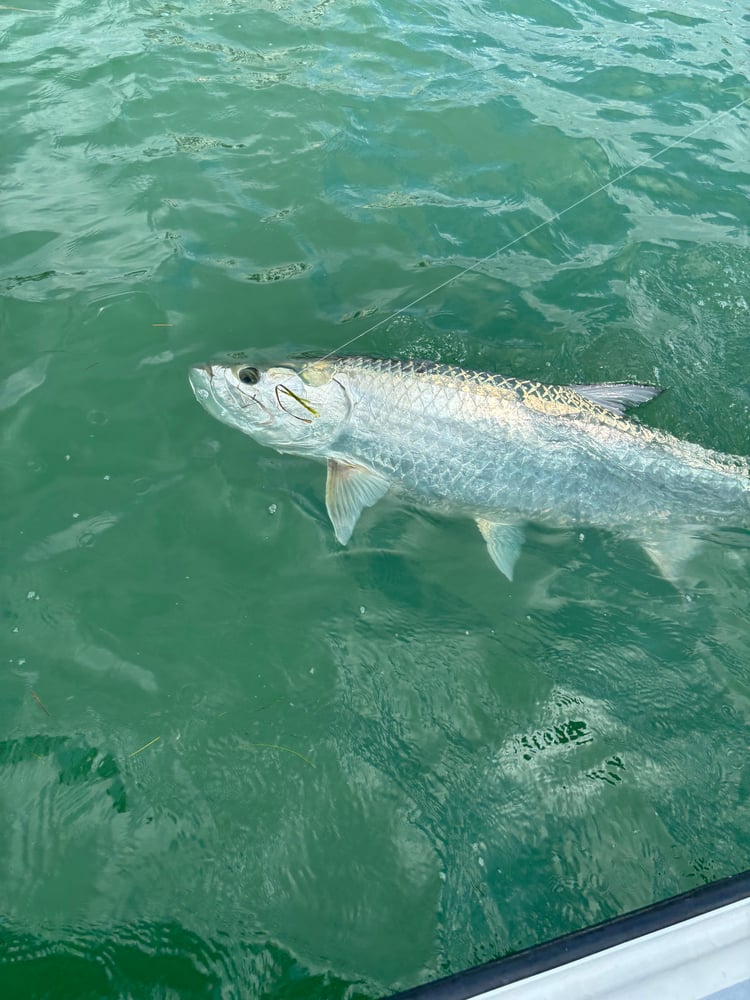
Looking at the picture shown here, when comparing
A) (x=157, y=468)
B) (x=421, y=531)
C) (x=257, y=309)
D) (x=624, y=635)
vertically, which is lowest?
(x=624, y=635)

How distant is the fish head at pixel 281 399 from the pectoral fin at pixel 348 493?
1.00ft

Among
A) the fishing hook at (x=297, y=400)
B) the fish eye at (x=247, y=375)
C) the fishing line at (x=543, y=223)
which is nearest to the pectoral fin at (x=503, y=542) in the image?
the fishing hook at (x=297, y=400)

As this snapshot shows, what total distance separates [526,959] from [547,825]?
1.02 metres

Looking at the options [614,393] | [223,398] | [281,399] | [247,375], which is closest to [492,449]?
[614,393]

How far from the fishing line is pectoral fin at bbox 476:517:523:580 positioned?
188 cm

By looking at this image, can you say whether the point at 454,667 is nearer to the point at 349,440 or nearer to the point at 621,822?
the point at 621,822

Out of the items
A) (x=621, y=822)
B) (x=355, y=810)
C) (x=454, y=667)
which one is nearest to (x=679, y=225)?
(x=454, y=667)

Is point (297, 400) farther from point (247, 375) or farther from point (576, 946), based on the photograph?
point (576, 946)

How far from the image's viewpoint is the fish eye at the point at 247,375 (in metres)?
5.40

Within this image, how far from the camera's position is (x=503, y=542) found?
5.26m

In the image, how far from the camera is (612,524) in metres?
5.35

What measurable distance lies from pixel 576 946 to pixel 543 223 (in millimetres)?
6731

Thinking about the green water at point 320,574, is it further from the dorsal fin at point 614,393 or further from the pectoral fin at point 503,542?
the dorsal fin at point 614,393

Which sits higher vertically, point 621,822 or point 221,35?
point 221,35
